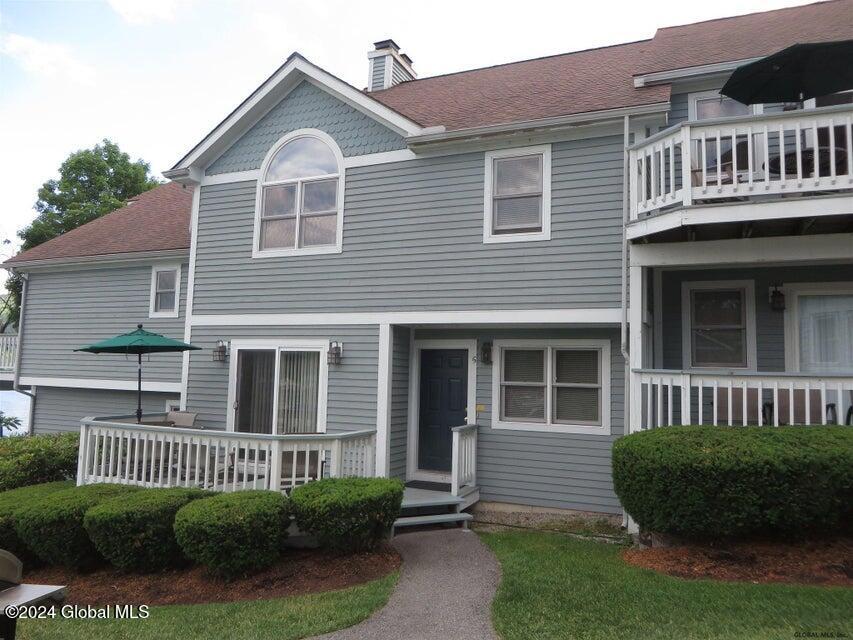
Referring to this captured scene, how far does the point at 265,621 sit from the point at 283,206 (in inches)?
279

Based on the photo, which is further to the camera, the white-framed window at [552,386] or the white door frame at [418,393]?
the white door frame at [418,393]

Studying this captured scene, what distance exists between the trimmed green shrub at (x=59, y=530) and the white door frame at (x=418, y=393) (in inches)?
177

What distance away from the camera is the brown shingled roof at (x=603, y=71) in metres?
8.83

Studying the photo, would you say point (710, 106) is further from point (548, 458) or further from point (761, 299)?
point (548, 458)

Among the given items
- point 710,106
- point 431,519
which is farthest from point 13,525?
point 710,106

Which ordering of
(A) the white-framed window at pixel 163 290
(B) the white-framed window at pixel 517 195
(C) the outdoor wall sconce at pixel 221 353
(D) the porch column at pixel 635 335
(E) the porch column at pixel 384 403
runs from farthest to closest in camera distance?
(A) the white-framed window at pixel 163 290 < (C) the outdoor wall sconce at pixel 221 353 < (E) the porch column at pixel 384 403 < (B) the white-framed window at pixel 517 195 < (D) the porch column at pixel 635 335

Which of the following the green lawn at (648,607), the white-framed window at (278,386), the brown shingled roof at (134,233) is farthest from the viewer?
the brown shingled roof at (134,233)

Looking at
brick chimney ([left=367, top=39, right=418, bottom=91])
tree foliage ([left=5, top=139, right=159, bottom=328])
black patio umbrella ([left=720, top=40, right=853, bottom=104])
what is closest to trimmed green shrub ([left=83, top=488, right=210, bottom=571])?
black patio umbrella ([left=720, top=40, right=853, bottom=104])

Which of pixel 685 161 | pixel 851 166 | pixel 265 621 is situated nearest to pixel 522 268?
pixel 685 161

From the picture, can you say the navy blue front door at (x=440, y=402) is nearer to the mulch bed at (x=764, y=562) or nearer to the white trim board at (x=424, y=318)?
the white trim board at (x=424, y=318)

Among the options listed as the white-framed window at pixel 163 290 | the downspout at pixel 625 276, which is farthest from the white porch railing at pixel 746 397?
the white-framed window at pixel 163 290

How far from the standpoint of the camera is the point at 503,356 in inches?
364

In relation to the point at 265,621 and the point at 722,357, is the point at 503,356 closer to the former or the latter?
the point at 722,357

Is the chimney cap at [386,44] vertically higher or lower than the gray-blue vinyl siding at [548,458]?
higher
